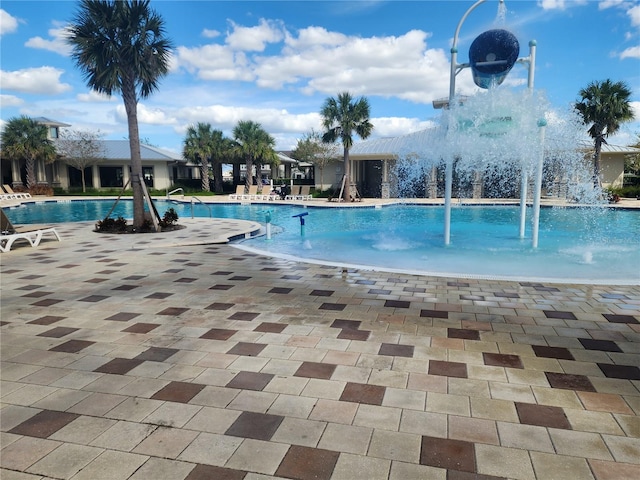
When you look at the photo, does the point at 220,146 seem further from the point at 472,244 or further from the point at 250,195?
the point at 472,244

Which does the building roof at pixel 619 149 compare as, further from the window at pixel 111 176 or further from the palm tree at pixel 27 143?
the palm tree at pixel 27 143

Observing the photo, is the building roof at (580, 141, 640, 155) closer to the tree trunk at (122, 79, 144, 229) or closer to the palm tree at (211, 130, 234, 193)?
the palm tree at (211, 130, 234, 193)

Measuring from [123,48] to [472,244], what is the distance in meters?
11.5

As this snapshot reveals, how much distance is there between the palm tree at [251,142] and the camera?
33.9 m

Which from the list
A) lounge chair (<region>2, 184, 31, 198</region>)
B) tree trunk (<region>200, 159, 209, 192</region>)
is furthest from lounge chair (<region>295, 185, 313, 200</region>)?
lounge chair (<region>2, 184, 31, 198</region>)

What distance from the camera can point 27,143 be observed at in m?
32.9

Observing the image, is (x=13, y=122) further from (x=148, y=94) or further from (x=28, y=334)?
(x=28, y=334)

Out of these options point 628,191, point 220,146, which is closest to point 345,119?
point 220,146

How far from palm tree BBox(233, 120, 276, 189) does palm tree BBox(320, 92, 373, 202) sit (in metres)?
9.41

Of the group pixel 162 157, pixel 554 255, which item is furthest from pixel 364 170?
pixel 554 255

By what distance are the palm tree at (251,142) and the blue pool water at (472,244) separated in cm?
1333

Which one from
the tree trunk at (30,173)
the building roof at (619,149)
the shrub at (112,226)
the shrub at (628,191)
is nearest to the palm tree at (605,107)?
the building roof at (619,149)

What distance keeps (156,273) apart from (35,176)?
118ft

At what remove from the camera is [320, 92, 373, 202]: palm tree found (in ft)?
83.8
